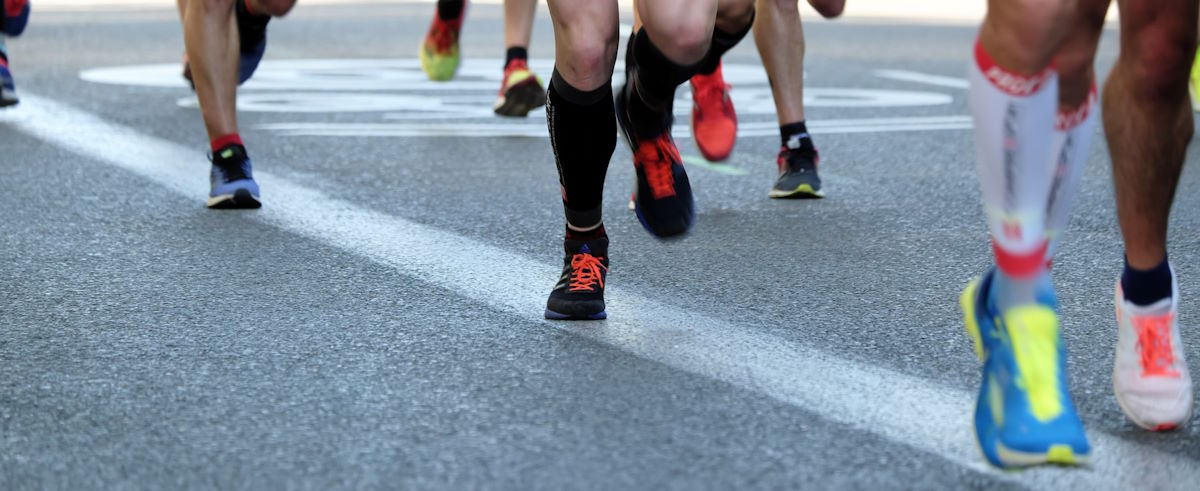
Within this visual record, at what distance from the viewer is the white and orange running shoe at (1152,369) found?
255 cm

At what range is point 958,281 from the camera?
151 inches

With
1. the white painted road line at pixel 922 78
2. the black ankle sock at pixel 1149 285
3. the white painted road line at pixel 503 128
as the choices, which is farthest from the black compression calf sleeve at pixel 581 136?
the white painted road line at pixel 922 78

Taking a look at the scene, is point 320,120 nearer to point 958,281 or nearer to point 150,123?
point 150,123

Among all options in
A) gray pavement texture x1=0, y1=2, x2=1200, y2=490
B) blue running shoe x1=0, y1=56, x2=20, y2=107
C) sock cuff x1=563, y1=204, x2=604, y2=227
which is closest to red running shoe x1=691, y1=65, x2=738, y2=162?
gray pavement texture x1=0, y1=2, x2=1200, y2=490

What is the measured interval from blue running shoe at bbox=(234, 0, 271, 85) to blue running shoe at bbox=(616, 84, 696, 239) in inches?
92.3

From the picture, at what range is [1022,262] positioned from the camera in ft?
7.72

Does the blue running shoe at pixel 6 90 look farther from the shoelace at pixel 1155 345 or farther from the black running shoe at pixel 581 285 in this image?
the shoelace at pixel 1155 345

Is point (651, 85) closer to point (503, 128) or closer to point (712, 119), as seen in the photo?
point (712, 119)

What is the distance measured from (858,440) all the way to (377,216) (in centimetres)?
250

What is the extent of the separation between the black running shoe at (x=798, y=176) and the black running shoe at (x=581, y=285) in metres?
1.76

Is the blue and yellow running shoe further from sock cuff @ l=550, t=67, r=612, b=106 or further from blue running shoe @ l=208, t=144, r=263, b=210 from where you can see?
blue running shoe @ l=208, t=144, r=263, b=210

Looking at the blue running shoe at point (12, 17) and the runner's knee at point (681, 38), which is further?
the blue running shoe at point (12, 17)

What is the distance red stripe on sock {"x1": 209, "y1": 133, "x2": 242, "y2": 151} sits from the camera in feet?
16.6

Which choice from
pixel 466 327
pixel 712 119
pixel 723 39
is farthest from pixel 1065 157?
pixel 712 119
